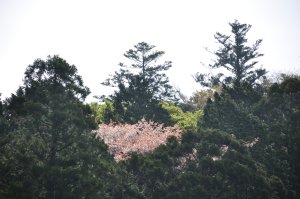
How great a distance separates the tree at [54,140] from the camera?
34.9 feet

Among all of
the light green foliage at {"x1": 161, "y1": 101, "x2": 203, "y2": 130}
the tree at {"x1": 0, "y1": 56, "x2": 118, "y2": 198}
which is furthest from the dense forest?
the light green foliage at {"x1": 161, "y1": 101, "x2": 203, "y2": 130}

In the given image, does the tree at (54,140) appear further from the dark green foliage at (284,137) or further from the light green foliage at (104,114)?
the light green foliage at (104,114)

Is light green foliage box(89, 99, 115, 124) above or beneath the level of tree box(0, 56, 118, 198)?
above

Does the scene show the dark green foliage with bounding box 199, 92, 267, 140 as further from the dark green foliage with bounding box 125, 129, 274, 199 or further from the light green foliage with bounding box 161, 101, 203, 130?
the light green foliage with bounding box 161, 101, 203, 130

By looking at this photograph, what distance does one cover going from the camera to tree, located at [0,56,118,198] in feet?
34.9

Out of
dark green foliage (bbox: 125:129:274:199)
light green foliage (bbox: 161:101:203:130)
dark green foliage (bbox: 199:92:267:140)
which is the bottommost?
dark green foliage (bbox: 125:129:274:199)

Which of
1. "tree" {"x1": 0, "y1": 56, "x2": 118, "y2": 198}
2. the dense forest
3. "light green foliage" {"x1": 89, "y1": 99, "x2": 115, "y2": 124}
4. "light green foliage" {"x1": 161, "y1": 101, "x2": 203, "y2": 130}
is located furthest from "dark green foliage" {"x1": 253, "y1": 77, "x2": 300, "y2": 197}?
"light green foliage" {"x1": 89, "y1": 99, "x2": 115, "y2": 124}

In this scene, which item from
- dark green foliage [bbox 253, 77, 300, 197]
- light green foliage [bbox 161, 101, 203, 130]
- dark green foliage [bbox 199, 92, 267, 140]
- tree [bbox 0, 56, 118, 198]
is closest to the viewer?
tree [bbox 0, 56, 118, 198]

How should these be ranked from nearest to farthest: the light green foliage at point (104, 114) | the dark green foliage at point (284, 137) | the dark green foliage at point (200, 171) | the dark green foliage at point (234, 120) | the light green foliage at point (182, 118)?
1. the dark green foliage at point (200, 171)
2. the dark green foliage at point (284, 137)
3. the dark green foliage at point (234, 120)
4. the light green foliage at point (104, 114)
5. the light green foliage at point (182, 118)

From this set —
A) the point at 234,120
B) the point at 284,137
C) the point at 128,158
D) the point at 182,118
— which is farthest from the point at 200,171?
the point at 182,118

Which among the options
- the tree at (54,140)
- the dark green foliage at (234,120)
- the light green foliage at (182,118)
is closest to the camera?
the tree at (54,140)

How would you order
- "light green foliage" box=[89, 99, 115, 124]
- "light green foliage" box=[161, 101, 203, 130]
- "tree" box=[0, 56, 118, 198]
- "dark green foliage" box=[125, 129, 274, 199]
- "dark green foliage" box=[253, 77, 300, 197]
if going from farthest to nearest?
"light green foliage" box=[161, 101, 203, 130]
"light green foliage" box=[89, 99, 115, 124]
"dark green foliage" box=[253, 77, 300, 197]
"dark green foliage" box=[125, 129, 274, 199]
"tree" box=[0, 56, 118, 198]

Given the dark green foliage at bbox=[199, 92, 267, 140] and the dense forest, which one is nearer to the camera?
the dense forest

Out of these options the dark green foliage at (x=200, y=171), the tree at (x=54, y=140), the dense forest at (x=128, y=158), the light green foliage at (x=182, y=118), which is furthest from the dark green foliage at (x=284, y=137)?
the light green foliage at (x=182, y=118)
